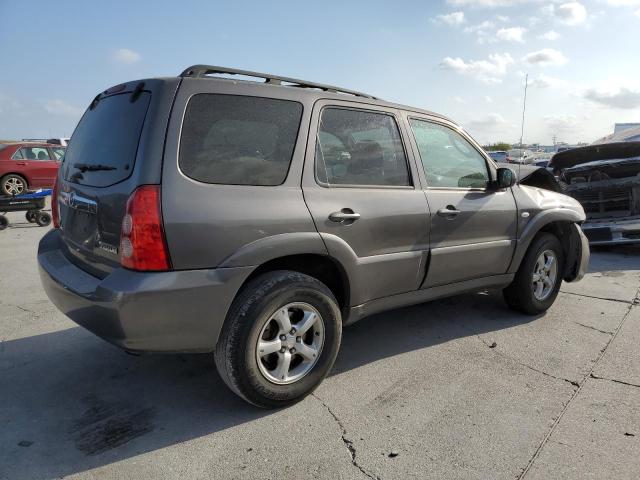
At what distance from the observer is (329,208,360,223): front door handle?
9.35ft

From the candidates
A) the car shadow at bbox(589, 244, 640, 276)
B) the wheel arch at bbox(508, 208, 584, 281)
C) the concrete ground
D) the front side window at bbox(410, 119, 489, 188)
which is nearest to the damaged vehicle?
the car shadow at bbox(589, 244, 640, 276)

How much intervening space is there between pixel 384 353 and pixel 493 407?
948 millimetres

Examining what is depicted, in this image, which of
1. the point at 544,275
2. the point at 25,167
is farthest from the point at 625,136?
the point at 25,167

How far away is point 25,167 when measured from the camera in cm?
1276

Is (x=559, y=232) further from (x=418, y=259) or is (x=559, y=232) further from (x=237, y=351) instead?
(x=237, y=351)

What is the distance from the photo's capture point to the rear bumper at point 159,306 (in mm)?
2295

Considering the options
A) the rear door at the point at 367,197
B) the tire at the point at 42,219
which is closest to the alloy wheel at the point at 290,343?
the rear door at the point at 367,197

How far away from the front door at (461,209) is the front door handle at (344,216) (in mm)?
742

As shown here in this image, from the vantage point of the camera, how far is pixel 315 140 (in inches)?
114

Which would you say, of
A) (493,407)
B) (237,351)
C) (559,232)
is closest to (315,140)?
(237,351)

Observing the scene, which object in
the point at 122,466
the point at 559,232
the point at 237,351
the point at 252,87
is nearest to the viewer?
the point at 122,466

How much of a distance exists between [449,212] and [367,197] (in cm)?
78

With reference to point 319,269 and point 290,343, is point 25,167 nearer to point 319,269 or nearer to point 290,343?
point 319,269

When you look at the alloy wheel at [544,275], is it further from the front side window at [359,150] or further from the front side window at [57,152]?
the front side window at [57,152]
